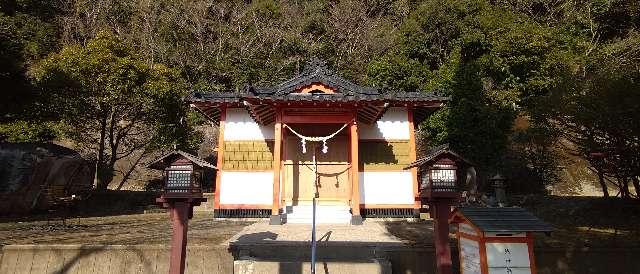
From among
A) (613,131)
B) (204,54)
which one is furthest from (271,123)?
(204,54)

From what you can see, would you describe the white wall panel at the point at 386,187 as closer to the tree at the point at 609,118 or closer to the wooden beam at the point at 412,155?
the wooden beam at the point at 412,155

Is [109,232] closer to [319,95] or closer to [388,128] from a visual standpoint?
[319,95]

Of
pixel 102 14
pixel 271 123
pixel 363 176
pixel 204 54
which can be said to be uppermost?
pixel 102 14

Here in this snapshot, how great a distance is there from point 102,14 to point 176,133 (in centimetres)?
1936

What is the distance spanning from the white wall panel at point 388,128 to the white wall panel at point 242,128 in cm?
363

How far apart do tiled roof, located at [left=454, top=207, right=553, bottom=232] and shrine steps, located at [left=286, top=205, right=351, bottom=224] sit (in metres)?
6.81

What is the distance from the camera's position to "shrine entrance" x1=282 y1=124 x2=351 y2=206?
14.4m

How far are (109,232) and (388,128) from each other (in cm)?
989

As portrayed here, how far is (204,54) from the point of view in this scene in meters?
30.0

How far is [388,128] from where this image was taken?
1462 centimetres

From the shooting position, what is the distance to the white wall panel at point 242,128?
14562 millimetres

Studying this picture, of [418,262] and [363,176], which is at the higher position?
[363,176]

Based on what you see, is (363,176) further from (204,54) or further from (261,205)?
(204,54)

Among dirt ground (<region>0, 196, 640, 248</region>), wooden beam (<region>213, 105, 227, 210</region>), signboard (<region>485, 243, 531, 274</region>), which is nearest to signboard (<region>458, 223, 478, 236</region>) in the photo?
signboard (<region>485, 243, 531, 274</region>)
